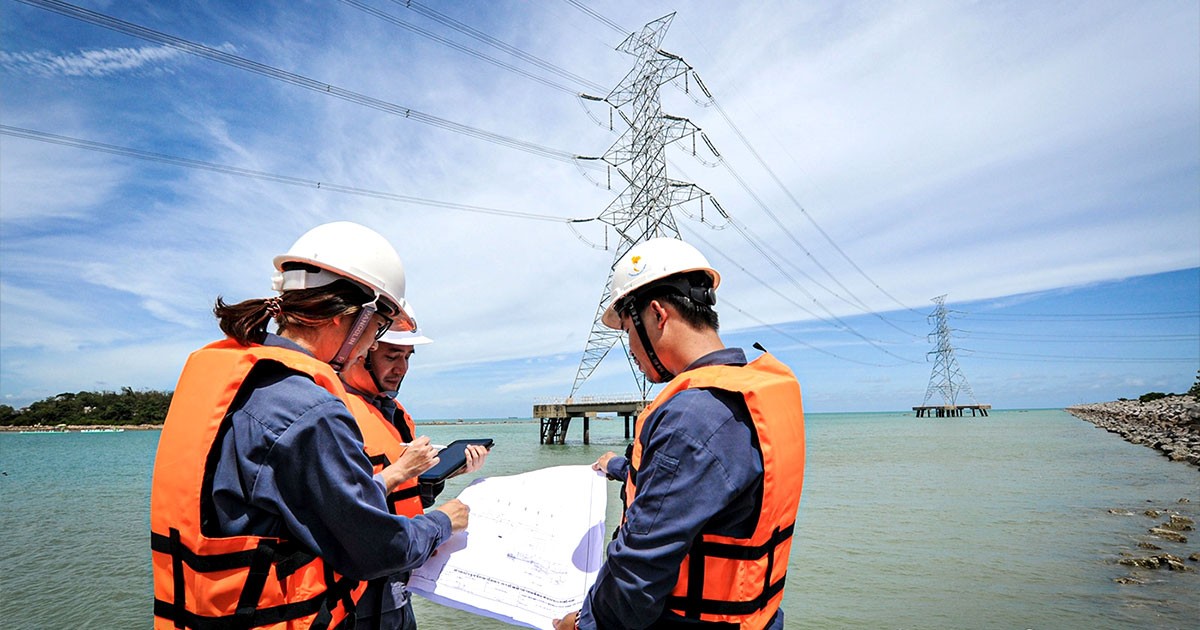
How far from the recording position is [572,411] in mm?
47344

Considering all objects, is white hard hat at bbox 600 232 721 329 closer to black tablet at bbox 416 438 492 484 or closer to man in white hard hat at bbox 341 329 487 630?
man in white hard hat at bbox 341 329 487 630

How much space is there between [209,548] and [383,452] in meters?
1.14

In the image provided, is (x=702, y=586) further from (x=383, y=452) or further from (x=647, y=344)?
(x=383, y=452)

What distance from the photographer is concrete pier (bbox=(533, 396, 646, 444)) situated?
4367 centimetres

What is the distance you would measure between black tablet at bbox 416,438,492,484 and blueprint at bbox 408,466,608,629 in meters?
0.18

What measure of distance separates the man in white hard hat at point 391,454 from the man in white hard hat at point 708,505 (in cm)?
94

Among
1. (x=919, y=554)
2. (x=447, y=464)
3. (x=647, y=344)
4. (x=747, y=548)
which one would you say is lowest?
Result: (x=919, y=554)

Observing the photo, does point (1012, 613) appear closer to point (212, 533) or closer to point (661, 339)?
point (661, 339)

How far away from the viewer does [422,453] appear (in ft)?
8.54

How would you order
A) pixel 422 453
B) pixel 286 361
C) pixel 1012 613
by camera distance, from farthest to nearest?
pixel 1012 613 < pixel 422 453 < pixel 286 361

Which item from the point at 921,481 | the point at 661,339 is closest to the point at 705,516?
the point at 661,339

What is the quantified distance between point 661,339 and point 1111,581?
32.7ft

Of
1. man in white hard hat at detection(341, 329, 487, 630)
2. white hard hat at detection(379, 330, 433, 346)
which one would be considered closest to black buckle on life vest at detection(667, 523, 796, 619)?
man in white hard hat at detection(341, 329, 487, 630)

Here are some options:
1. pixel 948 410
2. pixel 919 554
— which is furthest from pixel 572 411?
pixel 948 410
